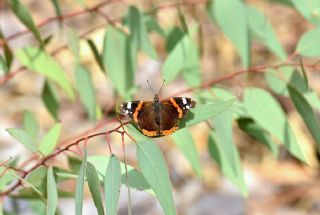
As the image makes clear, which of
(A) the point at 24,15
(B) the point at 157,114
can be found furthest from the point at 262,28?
(B) the point at 157,114

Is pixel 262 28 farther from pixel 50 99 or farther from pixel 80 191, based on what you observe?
pixel 80 191

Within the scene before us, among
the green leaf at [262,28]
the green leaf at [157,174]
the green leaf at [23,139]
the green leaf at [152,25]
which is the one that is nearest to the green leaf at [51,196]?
the green leaf at [23,139]

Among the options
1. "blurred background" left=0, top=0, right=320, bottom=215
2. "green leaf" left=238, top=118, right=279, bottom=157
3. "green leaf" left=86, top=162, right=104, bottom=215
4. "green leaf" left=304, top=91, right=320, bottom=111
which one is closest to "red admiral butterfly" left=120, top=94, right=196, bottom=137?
"green leaf" left=86, top=162, right=104, bottom=215

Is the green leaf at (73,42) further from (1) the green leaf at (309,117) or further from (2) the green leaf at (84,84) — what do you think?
(1) the green leaf at (309,117)

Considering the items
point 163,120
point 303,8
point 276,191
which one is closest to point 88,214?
point 276,191

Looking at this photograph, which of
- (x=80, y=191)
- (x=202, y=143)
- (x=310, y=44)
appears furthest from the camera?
(x=202, y=143)
